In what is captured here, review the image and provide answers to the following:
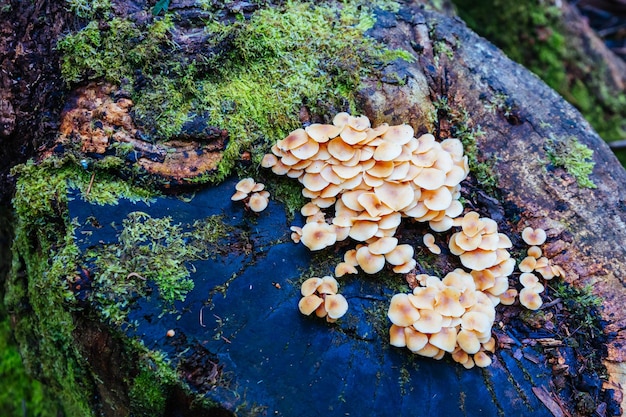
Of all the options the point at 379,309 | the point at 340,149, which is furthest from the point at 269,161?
the point at 379,309

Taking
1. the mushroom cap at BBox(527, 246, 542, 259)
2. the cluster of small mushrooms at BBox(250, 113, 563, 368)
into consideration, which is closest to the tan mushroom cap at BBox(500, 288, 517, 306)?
the cluster of small mushrooms at BBox(250, 113, 563, 368)

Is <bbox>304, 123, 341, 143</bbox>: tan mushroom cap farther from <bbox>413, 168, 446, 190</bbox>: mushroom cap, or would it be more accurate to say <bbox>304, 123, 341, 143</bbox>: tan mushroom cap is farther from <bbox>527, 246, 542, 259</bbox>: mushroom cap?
<bbox>527, 246, 542, 259</bbox>: mushroom cap

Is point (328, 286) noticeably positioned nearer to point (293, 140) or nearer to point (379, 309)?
point (379, 309)

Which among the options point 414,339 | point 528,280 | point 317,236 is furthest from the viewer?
point 528,280

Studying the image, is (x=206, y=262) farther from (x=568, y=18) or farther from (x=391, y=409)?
(x=568, y=18)

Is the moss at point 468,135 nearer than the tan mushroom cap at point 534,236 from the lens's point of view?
No

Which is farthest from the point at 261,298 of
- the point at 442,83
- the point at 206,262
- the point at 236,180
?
the point at 442,83

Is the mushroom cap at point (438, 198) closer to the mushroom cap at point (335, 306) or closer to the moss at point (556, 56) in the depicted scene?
the mushroom cap at point (335, 306)

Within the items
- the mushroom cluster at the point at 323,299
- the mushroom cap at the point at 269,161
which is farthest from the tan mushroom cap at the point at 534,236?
the mushroom cap at the point at 269,161
